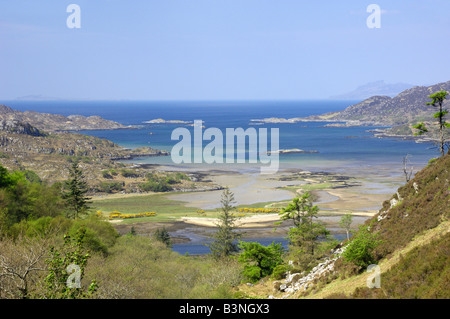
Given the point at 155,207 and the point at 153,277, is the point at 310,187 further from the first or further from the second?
the point at 153,277

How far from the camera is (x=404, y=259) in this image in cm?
2028

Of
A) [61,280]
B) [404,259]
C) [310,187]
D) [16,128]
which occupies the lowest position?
[310,187]

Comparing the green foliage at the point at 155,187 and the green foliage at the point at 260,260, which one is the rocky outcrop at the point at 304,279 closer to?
the green foliage at the point at 260,260

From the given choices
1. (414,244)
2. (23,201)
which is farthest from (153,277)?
(23,201)

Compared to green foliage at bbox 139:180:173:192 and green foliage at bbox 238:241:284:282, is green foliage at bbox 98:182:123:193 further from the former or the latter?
green foliage at bbox 238:241:284:282

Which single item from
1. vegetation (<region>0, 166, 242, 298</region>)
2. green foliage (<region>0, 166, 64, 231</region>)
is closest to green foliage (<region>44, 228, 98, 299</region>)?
vegetation (<region>0, 166, 242, 298</region>)

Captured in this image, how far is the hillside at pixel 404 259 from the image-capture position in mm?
17734

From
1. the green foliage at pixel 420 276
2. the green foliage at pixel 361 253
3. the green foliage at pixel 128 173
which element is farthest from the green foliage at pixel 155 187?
the green foliage at pixel 420 276

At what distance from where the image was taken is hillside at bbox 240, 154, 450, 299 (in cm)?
1773
